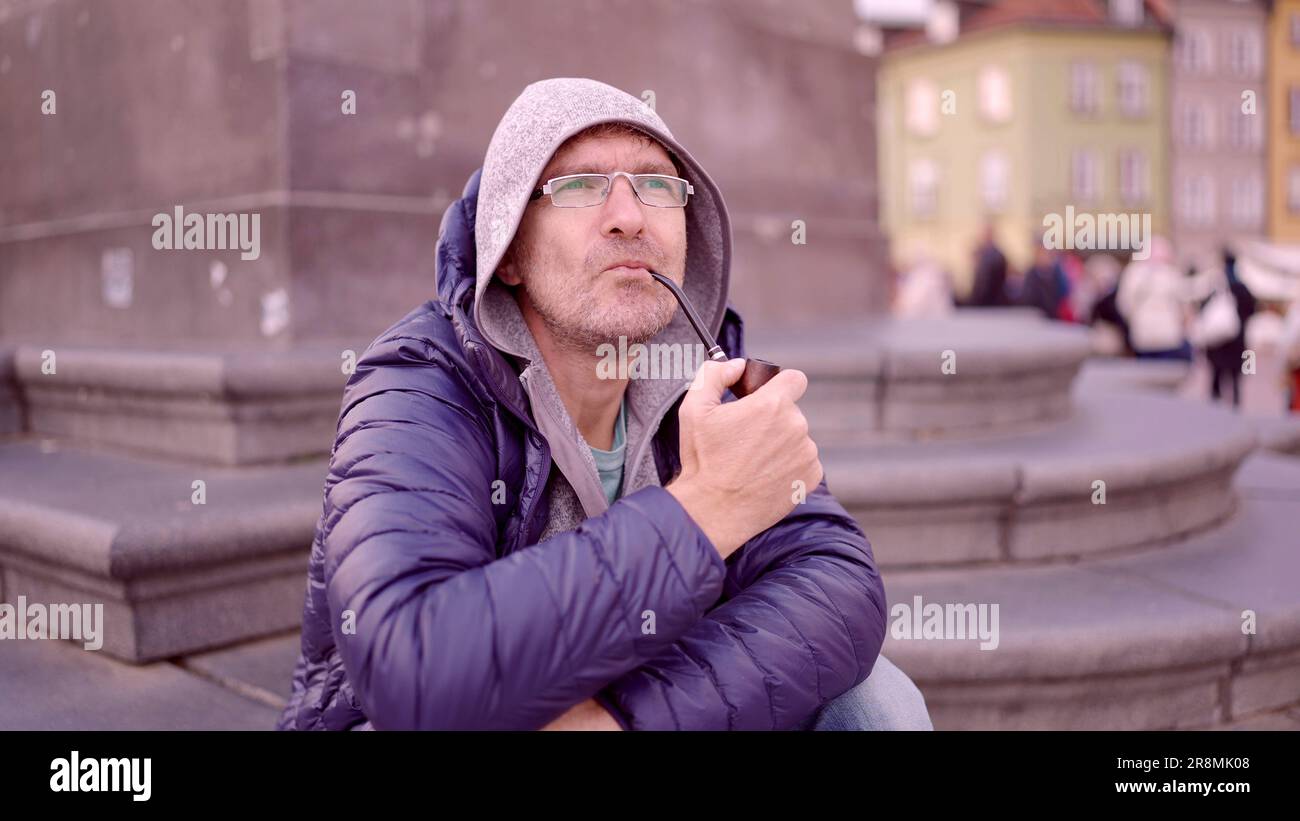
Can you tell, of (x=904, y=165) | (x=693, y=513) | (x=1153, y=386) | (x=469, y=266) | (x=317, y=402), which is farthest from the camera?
(x=904, y=165)

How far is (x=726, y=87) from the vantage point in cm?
521

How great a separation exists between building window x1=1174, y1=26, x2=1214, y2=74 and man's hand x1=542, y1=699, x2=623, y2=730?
1738 inches

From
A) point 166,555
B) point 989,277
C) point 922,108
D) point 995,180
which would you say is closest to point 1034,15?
point 922,108

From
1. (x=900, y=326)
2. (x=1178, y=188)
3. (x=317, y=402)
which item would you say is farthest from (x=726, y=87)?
(x=1178, y=188)

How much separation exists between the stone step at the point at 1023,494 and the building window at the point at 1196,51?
41647 millimetres

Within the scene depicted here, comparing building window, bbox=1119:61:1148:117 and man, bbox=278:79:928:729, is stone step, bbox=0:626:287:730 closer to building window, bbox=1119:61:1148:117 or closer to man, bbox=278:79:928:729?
man, bbox=278:79:928:729

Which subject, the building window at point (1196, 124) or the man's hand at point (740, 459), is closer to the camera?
the man's hand at point (740, 459)

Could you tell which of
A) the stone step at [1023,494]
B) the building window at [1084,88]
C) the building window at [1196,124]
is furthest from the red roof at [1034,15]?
the stone step at [1023,494]

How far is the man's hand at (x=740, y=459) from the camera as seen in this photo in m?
1.49

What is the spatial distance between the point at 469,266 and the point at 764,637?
0.76 meters

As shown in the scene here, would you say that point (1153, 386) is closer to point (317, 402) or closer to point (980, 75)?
point (317, 402)

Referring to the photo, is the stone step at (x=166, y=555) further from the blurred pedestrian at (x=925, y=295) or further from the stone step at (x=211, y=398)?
the blurred pedestrian at (x=925, y=295)

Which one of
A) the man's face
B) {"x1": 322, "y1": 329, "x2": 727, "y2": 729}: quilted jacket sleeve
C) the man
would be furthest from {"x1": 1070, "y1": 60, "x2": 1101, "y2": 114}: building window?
{"x1": 322, "y1": 329, "x2": 727, "y2": 729}: quilted jacket sleeve

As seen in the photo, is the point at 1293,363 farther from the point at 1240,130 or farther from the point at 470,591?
the point at 1240,130
